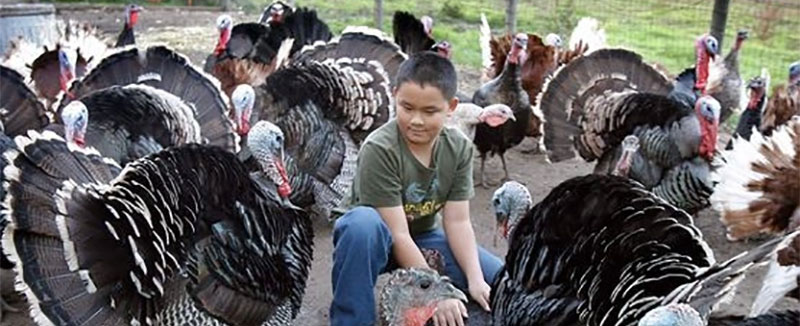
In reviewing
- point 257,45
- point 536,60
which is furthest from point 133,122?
point 536,60

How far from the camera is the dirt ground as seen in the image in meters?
3.10

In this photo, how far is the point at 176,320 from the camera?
2188 mm

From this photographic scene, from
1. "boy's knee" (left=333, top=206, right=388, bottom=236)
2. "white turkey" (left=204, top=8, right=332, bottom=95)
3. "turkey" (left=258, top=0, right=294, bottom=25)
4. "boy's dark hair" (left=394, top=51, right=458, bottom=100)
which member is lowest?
"boy's knee" (left=333, top=206, right=388, bottom=236)

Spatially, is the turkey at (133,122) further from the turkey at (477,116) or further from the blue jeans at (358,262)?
the turkey at (477,116)

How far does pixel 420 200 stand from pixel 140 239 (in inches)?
32.3

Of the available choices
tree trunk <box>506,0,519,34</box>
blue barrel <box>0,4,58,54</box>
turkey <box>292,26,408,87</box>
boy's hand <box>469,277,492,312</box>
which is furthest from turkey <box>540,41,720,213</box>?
blue barrel <box>0,4,58,54</box>

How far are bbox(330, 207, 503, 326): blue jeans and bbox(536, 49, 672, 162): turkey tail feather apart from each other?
2.10 m

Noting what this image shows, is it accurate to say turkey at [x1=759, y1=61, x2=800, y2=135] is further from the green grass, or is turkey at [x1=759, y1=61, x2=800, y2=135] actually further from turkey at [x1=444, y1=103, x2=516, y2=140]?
the green grass

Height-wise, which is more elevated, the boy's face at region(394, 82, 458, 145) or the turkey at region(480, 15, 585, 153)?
the boy's face at region(394, 82, 458, 145)

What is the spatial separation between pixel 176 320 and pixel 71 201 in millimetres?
400

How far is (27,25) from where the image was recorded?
5.63 metres

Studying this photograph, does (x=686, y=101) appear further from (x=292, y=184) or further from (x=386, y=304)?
(x=386, y=304)

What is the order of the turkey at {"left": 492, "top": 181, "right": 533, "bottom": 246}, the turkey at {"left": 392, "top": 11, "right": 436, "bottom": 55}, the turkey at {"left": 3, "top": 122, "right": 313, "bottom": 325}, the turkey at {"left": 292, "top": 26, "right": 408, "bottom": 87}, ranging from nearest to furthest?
the turkey at {"left": 3, "top": 122, "right": 313, "bottom": 325}
the turkey at {"left": 492, "top": 181, "right": 533, "bottom": 246}
the turkey at {"left": 292, "top": 26, "right": 408, "bottom": 87}
the turkey at {"left": 392, "top": 11, "right": 436, "bottom": 55}

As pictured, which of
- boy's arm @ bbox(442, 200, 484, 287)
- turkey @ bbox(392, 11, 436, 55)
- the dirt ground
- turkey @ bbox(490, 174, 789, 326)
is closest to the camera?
turkey @ bbox(490, 174, 789, 326)
